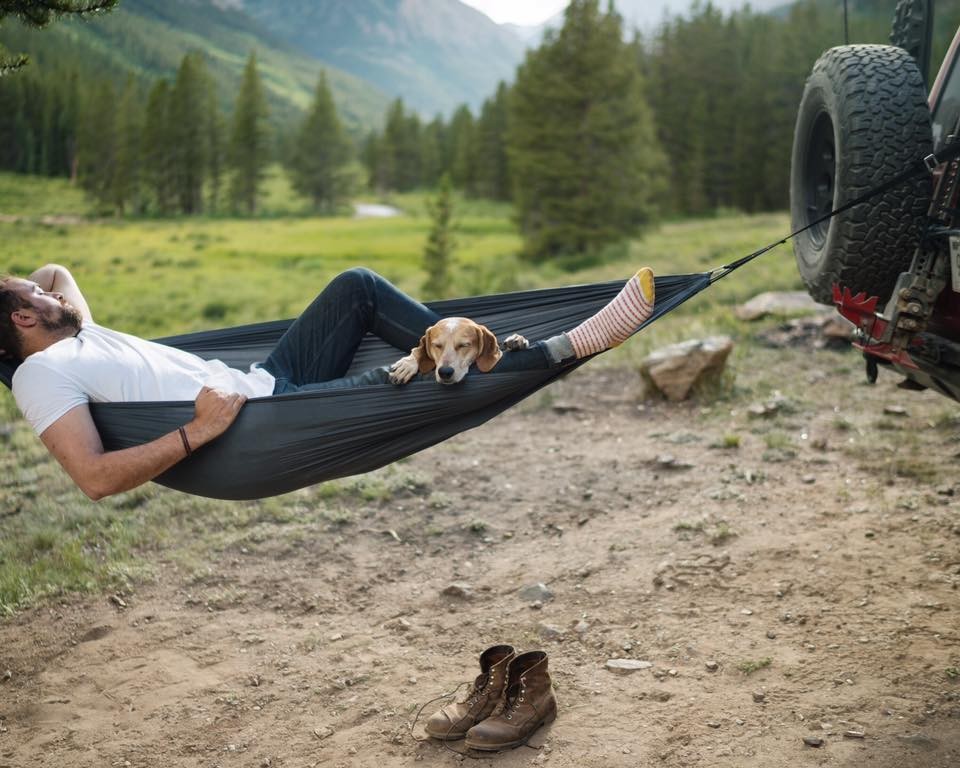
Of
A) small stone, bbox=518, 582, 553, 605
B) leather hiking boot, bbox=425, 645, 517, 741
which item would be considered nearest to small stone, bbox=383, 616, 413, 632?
small stone, bbox=518, 582, 553, 605

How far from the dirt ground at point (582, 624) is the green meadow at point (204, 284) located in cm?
30

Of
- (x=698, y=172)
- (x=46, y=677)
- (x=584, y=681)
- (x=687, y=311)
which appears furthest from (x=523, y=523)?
(x=698, y=172)

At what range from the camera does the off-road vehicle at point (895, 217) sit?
8.50 feet

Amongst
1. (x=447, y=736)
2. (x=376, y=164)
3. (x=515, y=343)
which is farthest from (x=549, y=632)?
(x=376, y=164)

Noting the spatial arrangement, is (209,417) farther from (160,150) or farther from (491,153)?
(491,153)

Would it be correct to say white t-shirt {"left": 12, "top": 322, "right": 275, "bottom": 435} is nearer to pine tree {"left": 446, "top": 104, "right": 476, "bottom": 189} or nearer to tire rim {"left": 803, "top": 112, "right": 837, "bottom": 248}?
tire rim {"left": 803, "top": 112, "right": 837, "bottom": 248}

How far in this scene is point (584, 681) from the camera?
9.69ft

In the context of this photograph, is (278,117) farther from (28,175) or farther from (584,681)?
(584,681)

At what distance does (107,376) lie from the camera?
2645mm

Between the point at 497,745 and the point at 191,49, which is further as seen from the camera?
the point at 191,49

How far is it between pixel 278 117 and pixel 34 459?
110 meters

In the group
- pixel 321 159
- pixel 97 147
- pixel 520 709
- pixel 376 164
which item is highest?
pixel 376 164

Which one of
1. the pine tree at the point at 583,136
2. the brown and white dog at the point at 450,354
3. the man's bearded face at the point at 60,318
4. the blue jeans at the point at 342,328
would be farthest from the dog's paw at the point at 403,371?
the pine tree at the point at 583,136

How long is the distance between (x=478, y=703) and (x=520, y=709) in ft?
0.49
